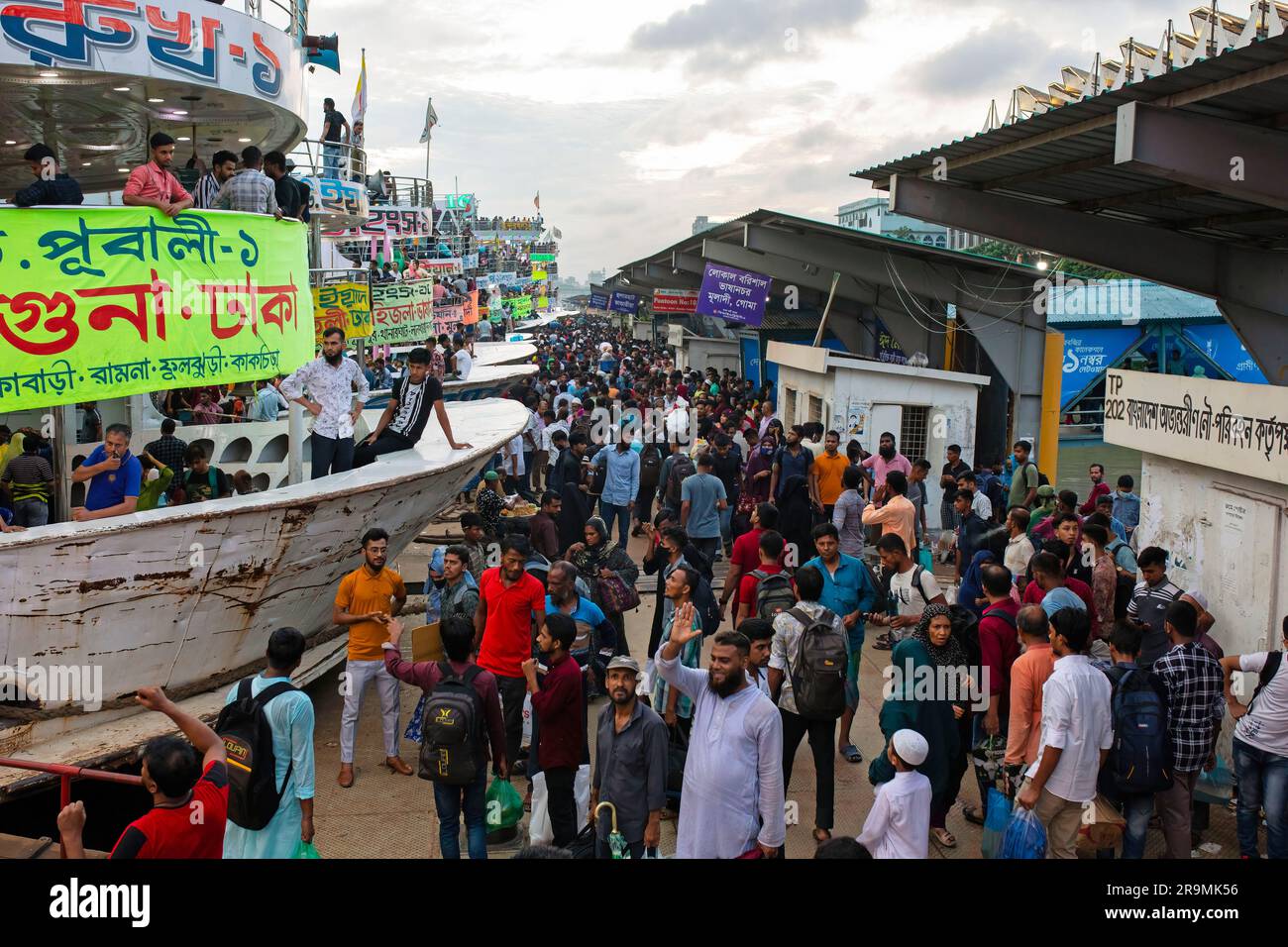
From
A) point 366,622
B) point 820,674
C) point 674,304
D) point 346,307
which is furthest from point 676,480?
point 674,304

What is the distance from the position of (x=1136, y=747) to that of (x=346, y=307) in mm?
9479

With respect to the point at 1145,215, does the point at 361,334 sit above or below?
below

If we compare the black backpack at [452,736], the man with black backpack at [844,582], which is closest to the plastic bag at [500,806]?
the black backpack at [452,736]

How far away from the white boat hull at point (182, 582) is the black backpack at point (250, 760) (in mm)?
1703

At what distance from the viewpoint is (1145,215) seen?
42.1 ft

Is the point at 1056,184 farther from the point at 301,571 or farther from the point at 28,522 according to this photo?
the point at 28,522

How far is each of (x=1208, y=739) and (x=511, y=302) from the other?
49.7m

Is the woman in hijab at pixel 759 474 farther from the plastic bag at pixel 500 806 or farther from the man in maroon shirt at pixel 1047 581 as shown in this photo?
the plastic bag at pixel 500 806

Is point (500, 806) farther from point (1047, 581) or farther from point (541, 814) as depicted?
point (1047, 581)

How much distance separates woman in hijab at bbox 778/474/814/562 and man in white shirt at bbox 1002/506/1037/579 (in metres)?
3.01

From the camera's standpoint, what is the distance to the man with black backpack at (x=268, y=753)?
15.7ft

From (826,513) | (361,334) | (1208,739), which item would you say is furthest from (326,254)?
(1208,739)

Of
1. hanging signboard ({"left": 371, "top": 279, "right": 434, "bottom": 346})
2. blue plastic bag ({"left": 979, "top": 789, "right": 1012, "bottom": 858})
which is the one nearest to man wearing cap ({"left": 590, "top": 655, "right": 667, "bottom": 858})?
blue plastic bag ({"left": 979, "top": 789, "right": 1012, "bottom": 858})

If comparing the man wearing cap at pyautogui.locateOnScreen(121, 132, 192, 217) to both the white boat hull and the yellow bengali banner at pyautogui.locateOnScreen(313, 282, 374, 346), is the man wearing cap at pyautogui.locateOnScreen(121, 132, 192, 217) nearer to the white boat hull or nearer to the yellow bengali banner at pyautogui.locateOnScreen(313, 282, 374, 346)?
the white boat hull
